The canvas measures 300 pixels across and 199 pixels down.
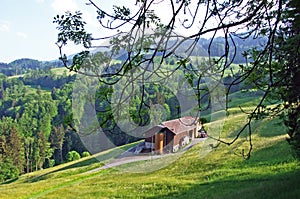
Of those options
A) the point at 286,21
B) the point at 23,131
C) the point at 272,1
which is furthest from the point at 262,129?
the point at 23,131

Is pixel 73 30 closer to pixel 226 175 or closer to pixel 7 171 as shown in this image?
pixel 226 175

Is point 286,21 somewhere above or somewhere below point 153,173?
above

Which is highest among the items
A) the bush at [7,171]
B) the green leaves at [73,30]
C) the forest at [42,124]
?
the green leaves at [73,30]

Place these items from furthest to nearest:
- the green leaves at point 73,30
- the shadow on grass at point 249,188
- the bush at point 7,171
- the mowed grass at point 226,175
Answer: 1. the bush at point 7,171
2. the mowed grass at point 226,175
3. the shadow on grass at point 249,188
4. the green leaves at point 73,30

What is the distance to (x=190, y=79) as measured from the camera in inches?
136

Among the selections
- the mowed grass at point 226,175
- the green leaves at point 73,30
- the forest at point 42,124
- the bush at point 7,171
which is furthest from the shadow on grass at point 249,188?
the bush at point 7,171

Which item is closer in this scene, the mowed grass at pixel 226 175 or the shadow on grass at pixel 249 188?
the shadow on grass at pixel 249 188

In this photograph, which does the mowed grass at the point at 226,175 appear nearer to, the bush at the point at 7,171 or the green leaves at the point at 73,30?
the green leaves at the point at 73,30

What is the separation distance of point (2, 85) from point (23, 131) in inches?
2401

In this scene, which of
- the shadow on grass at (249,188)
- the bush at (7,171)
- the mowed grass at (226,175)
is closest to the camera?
the shadow on grass at (249,188)

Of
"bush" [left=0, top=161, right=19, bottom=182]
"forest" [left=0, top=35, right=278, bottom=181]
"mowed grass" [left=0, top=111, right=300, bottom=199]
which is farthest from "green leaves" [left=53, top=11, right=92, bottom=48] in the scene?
"bush" [left=0, top=161, right=19, bottom=182]

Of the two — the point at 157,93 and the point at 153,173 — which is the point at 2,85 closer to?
the point at 153,173

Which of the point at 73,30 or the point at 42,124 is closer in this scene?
the point at 73,30

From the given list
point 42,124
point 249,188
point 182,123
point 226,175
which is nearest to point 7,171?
point 42,124
